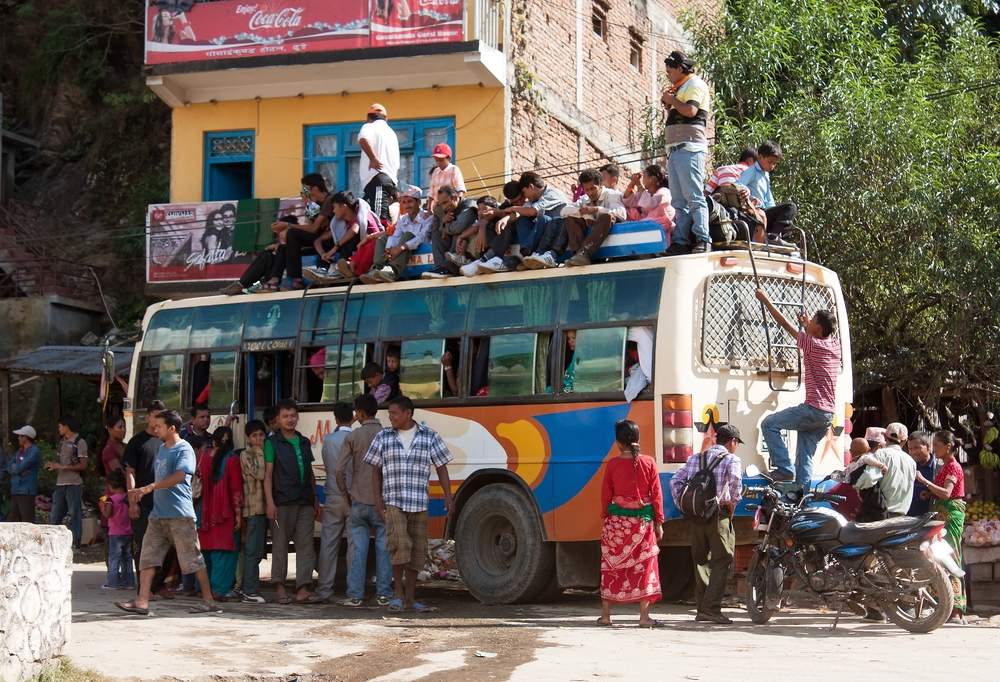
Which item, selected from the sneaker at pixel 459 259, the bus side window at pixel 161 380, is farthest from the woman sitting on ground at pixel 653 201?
the bus side window at pixel 161 380

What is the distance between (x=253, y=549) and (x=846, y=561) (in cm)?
540

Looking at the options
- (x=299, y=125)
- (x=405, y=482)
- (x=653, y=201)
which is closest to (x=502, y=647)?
(x=405, y=482)

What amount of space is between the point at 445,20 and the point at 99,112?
10739mm

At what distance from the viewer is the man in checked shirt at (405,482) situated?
1191cm

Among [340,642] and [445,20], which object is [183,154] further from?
Result: [340,642]

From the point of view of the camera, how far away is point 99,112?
29203mm

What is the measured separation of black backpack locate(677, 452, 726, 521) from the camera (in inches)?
422

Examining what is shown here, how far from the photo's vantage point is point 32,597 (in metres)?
7.66

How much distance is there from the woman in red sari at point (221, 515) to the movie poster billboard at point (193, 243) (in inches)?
386

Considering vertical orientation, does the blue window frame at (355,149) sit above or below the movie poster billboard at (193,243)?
above

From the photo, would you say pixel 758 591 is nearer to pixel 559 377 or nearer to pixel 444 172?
pixel 559 377

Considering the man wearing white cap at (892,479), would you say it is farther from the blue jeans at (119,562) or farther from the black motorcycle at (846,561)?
the blue jeans at (119,562)

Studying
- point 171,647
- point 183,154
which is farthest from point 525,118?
point 171,647

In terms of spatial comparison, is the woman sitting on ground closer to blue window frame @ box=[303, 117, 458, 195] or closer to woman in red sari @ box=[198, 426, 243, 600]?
woman in red sari @ box=[198, 426, 243, 600]
